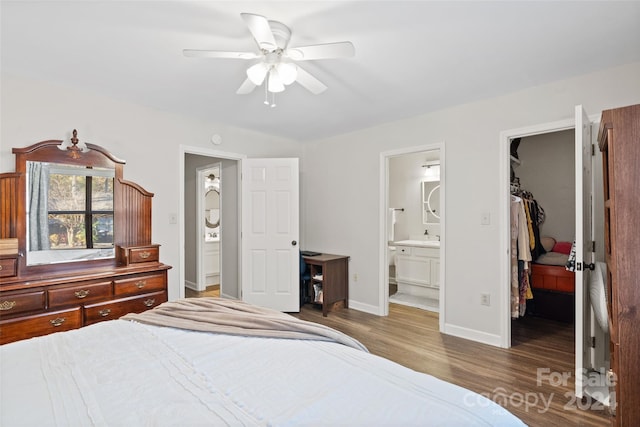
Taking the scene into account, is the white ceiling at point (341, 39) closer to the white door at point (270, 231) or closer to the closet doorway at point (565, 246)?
the closet doorway at point (565, 246)

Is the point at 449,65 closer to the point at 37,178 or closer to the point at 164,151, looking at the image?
the point at 164,151

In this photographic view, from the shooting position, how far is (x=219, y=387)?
3.45 ft

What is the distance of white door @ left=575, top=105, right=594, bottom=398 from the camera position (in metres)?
2.07

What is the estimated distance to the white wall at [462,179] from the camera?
8.80ft

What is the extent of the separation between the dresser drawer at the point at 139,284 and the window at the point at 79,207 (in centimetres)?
46

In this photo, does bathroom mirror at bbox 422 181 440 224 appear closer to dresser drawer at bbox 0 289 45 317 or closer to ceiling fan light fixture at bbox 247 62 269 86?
ceiling fan light fixture at bbox 247 62 269 86

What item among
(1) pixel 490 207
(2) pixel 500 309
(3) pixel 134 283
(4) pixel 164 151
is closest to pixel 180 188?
(4) pixel 164 151

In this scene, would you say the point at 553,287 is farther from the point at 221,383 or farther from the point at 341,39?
the point at 221,383

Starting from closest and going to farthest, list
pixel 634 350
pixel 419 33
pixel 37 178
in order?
pixel 634 350
pixel 419 33
pixel 37 178

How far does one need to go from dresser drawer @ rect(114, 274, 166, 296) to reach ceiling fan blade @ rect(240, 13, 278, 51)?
2.20 m

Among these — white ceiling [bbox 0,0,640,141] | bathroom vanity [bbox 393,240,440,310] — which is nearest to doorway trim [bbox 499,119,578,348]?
white ceiling [bbox 0,0,640,141]

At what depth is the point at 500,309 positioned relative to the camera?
3.04m

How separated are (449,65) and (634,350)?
203cm

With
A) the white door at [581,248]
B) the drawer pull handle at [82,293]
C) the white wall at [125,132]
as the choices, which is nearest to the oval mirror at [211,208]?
the white wall at [125,132]
